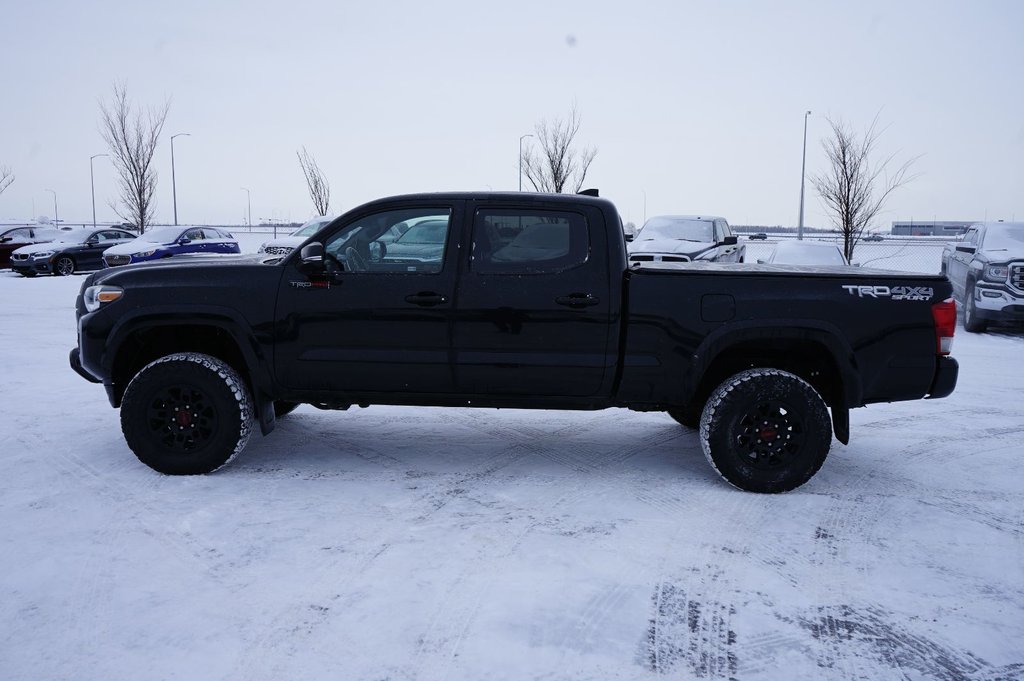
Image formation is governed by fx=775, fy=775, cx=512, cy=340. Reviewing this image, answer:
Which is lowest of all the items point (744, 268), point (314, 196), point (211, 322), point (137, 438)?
point (137, 438)

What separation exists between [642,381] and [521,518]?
3.89ft

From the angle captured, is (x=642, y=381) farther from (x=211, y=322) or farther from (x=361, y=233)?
(x=211, y=322)

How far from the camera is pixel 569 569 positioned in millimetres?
3758

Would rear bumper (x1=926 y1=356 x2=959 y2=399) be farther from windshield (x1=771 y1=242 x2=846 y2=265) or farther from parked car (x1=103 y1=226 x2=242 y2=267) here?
parked car (x1=103 y1=226 x2=242 y2=267)

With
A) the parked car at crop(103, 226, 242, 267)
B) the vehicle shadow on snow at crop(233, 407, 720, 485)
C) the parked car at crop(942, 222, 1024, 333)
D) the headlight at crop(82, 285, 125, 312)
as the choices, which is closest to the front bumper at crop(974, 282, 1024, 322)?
the parked car at crop(942, 222, 1024, 333)

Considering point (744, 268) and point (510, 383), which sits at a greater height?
point (744, 268)

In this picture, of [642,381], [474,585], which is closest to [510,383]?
[642,381]

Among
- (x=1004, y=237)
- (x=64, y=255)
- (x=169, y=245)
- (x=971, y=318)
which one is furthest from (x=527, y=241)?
(x=64, y=255)

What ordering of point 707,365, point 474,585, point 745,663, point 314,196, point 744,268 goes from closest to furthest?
point 745,663 < point 474,585 < point 707,365 < point 744,268 < point 314,196

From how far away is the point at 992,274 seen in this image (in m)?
11.7

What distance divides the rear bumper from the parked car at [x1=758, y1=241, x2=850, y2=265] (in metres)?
9.71

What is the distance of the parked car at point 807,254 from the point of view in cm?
1435

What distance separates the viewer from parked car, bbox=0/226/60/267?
85.7ft

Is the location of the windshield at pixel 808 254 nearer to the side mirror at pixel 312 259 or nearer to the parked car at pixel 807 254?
the parked car at pixel 807 254
